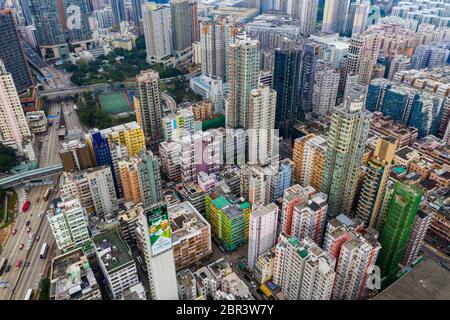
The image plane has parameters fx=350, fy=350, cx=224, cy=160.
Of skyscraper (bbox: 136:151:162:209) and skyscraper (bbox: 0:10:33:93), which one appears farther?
skyscraper (bbox: 0:10:33:93)

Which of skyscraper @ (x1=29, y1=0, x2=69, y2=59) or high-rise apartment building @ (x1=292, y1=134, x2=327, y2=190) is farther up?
skyscraper @ (x1=29, y1=0, x2=69, y2=59)

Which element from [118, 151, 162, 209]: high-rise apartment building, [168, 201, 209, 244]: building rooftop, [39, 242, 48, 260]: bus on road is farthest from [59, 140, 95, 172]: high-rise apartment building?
[168, 201, 209, 244]: building rooftop

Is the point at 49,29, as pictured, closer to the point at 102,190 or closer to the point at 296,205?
the point at 102,190

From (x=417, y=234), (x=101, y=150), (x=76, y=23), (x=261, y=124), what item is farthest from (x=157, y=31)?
(x=417, y=234)

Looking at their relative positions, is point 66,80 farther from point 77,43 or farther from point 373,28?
point 373,28

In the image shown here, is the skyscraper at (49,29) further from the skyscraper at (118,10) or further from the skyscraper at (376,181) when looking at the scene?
the skyscraper at (376,181)

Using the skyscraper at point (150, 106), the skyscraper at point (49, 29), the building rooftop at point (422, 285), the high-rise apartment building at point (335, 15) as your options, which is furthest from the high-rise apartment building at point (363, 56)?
the skyscraper at point (49, 29)

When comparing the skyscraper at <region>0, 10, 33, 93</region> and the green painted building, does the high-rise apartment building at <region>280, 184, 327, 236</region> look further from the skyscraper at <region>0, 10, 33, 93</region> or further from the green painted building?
the skyscraper at <region>0, 10, 33, 93</region>

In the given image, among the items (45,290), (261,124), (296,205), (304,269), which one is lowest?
(45,290)
